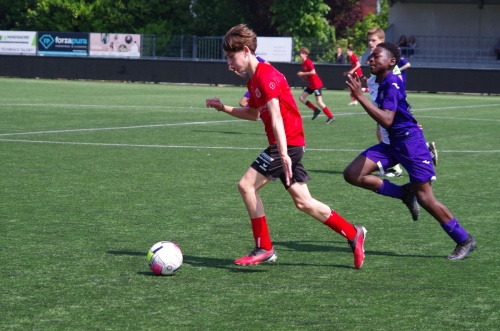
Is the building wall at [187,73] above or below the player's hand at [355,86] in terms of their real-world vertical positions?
below

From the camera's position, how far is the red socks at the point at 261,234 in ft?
24.6

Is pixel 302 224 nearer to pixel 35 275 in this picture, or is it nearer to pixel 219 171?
pixel 35 275

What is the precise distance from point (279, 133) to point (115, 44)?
43.2 metres

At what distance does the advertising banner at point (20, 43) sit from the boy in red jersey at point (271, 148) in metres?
43.9

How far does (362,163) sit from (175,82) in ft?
130

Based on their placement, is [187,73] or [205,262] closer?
[205,262]

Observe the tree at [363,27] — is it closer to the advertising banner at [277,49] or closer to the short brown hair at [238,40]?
the advertising banner at [277,49]

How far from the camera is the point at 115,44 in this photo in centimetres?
4925

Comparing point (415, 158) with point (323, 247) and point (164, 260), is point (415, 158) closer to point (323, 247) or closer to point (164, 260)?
point (323, 247)

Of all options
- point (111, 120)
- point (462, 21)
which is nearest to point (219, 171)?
point (111, 120)

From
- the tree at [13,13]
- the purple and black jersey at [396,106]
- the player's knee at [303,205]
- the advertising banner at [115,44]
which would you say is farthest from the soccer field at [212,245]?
the tree at [13,13]

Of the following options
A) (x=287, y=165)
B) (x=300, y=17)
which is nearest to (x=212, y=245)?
(x=287, y=165)

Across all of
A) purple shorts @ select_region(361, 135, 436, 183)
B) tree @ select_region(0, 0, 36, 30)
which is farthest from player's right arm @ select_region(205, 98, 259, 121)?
tree @ select_region(0, 0, 36, 30)

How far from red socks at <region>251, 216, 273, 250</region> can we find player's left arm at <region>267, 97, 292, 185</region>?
0.61 meters
